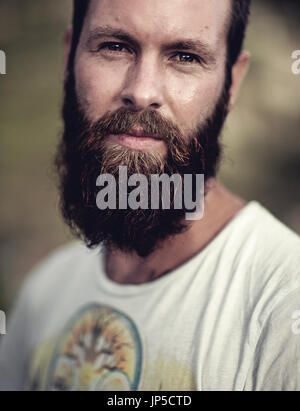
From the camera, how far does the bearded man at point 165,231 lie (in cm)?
Result: 166

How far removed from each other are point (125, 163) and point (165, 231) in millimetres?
394

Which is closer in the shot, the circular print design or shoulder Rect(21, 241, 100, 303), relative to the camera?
the circular print design

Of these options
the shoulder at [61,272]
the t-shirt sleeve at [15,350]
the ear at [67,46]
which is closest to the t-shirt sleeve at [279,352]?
the shoulder at [61,272]

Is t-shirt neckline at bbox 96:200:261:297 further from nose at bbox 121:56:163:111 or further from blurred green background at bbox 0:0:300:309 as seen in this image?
blurred green background at bbox 0:0:300:309

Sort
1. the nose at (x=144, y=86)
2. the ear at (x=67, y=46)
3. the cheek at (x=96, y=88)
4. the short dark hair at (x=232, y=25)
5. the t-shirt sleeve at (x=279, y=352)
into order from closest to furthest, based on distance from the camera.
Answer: the t-shirt sleeve at (x=279, y=352), the nose at (x=144, y=86), the cheek at (x=96, y=88), the short dark hair at (x=232, y=25), the ear at (x=67, y=46)

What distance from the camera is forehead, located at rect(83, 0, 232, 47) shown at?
1760 millimetres

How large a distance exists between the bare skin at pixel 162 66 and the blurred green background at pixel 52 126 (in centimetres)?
301

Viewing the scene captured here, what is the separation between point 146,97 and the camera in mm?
1758

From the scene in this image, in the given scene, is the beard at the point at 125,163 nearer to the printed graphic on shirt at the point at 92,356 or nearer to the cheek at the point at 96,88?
the cheek at the point at 96,88

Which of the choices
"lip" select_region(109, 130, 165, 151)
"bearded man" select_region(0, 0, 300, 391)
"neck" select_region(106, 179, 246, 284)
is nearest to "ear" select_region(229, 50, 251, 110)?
"bearded man" select_region(0, 0, 300, 391)

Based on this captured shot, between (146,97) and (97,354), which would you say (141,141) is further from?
(97,354)

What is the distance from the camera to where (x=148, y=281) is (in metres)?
2.06

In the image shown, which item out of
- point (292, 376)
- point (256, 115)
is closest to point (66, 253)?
point (292, 376)

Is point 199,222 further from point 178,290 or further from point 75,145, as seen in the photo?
point 75,145
